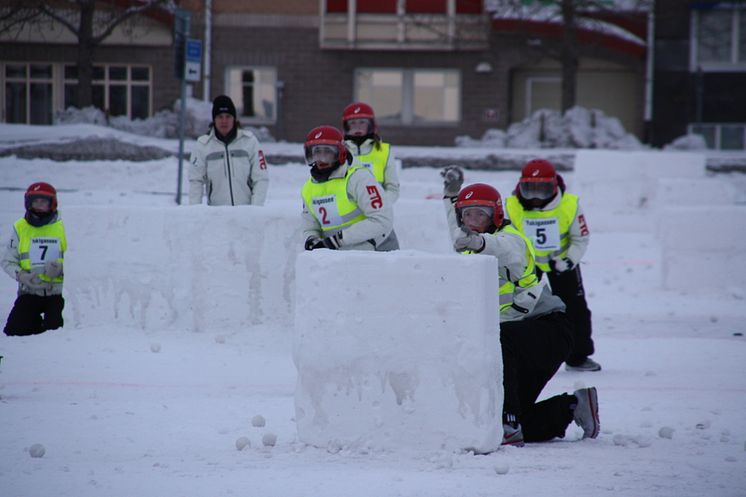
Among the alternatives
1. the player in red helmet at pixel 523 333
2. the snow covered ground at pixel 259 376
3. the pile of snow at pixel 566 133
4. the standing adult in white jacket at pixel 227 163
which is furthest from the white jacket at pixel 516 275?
the pile of snow at pixel 566 133

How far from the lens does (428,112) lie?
37.0 metres

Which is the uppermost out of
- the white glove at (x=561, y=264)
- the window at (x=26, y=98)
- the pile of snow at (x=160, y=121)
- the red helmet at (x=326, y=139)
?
the window at (x=26, y=98)

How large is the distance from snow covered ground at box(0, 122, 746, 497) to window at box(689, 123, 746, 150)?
21804 millimetres

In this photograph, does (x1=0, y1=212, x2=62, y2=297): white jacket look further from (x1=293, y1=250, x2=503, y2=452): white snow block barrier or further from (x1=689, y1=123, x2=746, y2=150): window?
(x1=689, y1=123, x2=746, y2=150): window

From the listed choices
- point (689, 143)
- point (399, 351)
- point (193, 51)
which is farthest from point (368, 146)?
point (689, 143)

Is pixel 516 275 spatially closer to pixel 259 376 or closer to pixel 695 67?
pixel 259 376

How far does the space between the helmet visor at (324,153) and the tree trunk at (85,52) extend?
78.9ft

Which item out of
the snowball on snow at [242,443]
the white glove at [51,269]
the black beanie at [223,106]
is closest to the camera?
the snowball on snow at [242,443]

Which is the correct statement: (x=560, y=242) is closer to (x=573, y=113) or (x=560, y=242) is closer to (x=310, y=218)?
(x=310, y=218)

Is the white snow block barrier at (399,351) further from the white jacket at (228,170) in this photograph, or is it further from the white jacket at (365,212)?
the white jacket at (228,170)

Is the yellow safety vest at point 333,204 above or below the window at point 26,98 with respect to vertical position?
below

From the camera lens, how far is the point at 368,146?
30.1 feet

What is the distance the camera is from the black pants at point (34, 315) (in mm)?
9664

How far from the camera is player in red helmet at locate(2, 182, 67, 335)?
9.72m
